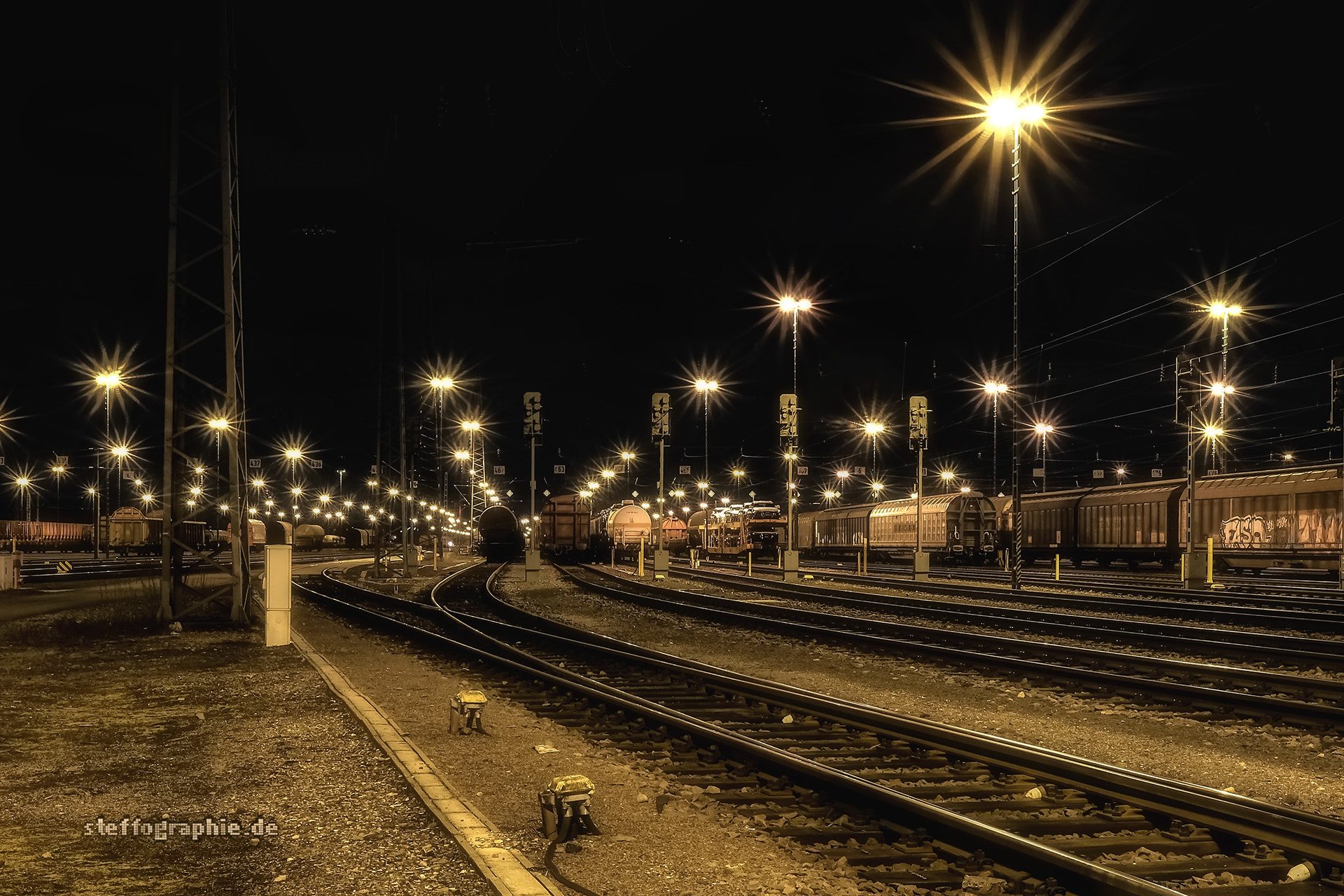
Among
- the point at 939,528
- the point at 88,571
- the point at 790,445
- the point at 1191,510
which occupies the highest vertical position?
the point at 790,445

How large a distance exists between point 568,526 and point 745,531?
10530mm

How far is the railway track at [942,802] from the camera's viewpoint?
6.13 metres

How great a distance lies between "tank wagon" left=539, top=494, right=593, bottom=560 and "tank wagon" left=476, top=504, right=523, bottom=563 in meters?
3.09

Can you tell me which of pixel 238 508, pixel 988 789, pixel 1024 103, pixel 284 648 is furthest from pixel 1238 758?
pixel 1024 103

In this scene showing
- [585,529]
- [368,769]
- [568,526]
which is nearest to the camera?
[368,769]

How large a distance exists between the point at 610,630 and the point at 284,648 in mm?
6864

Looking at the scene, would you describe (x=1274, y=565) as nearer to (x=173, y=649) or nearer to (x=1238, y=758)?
(x=1238, y=758)

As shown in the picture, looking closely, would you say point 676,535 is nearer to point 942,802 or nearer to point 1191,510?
point 1191,510

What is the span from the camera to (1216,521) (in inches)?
1601

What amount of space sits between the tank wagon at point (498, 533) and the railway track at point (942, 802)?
56.2 m

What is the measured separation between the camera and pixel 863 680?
15.5 meters

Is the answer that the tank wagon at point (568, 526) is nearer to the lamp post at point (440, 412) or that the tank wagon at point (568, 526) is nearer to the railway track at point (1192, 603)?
the lamp post at point (440, 412)

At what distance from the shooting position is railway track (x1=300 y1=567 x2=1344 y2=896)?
6129mm

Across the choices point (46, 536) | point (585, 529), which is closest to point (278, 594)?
point (585, 529)
